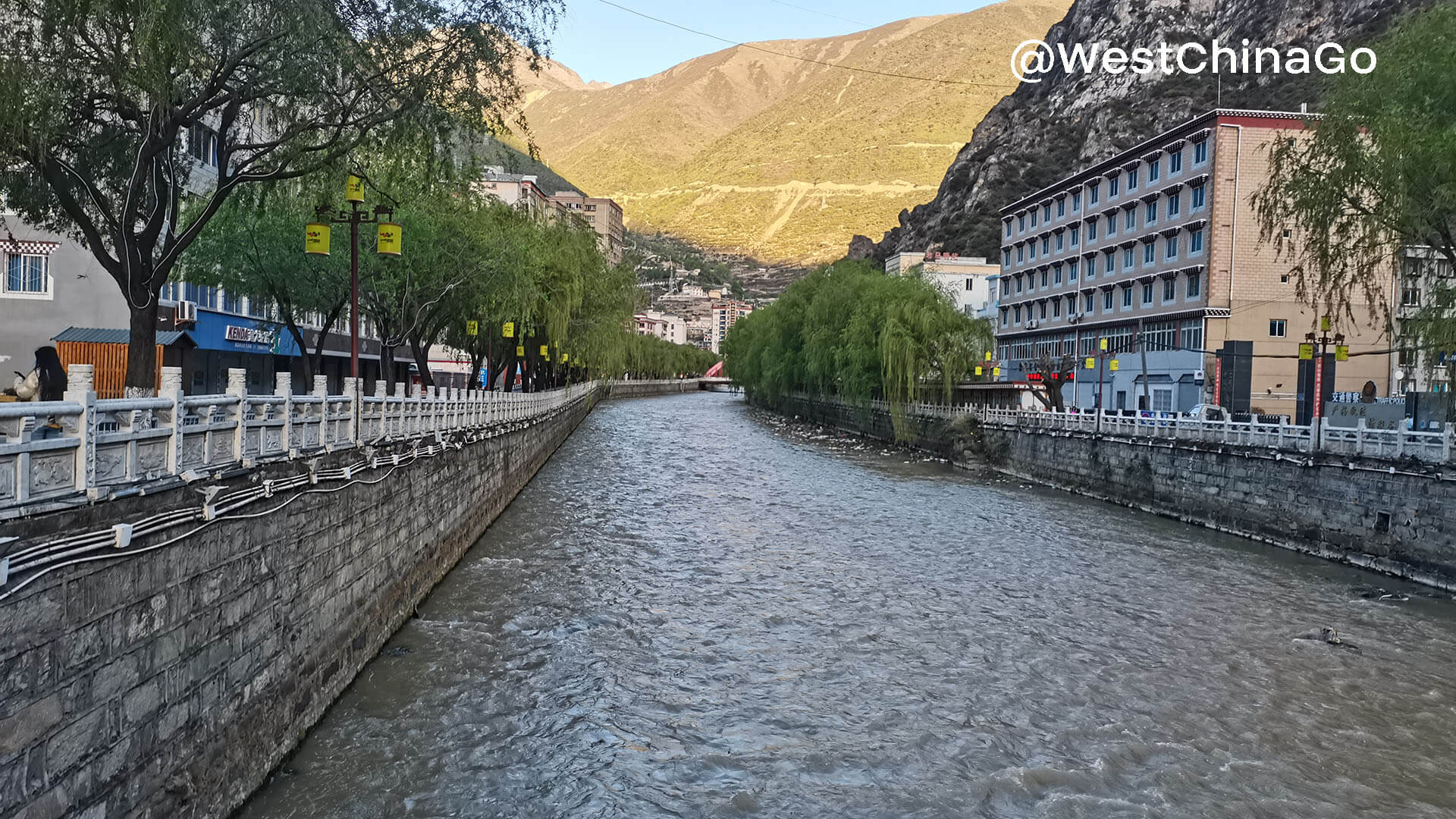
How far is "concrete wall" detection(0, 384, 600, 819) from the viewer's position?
6.31 metres

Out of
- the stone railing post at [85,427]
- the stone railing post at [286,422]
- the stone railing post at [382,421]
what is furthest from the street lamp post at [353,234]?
the stone railing post at [85,427]

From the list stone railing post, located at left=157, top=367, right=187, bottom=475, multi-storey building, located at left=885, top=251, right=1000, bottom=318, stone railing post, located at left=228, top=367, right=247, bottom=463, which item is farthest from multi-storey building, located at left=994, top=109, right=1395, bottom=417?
stone railing post, located at left=157, top=367, right=187, bottom=475

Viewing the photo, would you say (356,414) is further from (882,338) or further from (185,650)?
(882,338)

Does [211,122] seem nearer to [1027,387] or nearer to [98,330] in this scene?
[98,330]

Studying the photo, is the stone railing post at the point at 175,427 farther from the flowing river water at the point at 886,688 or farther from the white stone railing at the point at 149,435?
the flowing river water at the point at 886,688

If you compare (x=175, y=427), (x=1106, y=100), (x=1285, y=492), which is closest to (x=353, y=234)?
(x=175, y=427)

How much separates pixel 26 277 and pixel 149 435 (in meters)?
29.5

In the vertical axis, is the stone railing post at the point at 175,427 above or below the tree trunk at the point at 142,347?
below

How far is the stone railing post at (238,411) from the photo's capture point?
10.2 metres

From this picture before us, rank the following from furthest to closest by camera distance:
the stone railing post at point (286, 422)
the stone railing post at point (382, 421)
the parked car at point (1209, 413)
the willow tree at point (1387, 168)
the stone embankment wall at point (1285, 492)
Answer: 1. the parked car at point (1209, 413)
2. the stone embankment wall at point (1285, 492)
3. the willow tree at point (1387, 168)
4. the stone railing post at point (382, 421)
5. the stone railing post at point (286, 422)

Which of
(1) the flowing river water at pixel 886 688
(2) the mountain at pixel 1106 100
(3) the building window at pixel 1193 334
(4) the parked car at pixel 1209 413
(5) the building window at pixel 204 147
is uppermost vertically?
(2) the mountain at pixel 1106 100

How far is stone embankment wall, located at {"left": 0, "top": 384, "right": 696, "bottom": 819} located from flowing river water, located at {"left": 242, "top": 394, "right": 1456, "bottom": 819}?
30.9 inches

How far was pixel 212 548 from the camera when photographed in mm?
8781

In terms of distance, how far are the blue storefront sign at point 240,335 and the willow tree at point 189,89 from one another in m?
20.3
